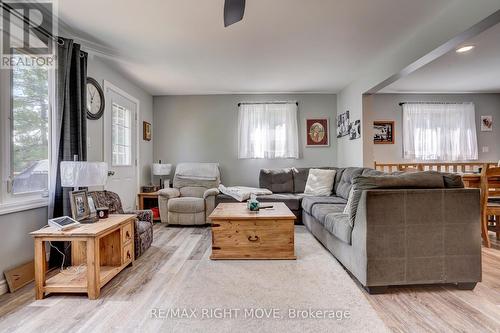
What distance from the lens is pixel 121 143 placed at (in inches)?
158

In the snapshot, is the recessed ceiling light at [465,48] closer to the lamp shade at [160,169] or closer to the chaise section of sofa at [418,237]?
the chaise section of sofa at [418,237]

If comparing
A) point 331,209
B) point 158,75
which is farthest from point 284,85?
point 331,209

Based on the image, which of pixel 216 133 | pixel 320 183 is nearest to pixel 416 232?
pixel 320 183

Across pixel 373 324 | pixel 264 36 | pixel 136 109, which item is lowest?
pixel 373 324

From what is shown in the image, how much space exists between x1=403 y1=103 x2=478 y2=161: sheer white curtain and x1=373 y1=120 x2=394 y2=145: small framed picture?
0.81 feet

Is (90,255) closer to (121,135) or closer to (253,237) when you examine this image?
(253,237)

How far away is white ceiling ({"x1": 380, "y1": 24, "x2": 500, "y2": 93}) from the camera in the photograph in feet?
10.4

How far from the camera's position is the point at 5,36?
2.09 meters

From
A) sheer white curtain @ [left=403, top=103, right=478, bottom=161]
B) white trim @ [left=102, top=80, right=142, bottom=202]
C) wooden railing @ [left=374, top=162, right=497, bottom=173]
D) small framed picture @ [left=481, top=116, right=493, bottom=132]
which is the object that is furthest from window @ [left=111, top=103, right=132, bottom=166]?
small framed picture @ [left=481, top=116, right=493, bottom=132]

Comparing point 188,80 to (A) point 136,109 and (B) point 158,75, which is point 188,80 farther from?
(A) point 136,109

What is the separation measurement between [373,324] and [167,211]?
340 centimetres

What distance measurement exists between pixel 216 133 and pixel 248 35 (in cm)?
261

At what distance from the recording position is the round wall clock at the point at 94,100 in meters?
3.10

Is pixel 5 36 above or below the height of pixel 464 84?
below
